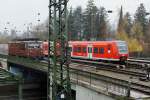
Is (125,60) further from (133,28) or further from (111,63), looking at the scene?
(133,28)

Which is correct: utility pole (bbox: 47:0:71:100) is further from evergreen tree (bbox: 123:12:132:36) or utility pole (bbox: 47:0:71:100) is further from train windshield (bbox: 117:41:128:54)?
evergreen tree (bbox: 123:12:132:36)

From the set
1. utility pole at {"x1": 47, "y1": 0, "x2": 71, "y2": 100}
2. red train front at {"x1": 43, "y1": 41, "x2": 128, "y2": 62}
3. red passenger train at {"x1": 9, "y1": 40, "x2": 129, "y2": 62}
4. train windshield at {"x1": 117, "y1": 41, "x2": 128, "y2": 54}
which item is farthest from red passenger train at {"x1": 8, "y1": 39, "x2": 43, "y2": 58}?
utility pole at {"x1": 47, "y1": 0, "x2": 71, "y2": 100}

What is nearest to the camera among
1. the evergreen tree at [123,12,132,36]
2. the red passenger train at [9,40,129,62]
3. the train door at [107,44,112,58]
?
the red passenger train at [9,40,129,62]

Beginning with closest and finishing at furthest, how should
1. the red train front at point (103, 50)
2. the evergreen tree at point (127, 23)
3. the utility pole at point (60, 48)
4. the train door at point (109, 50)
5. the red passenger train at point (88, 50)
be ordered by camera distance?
the utility pole at point (60, 48) → the red train front at point (103, 50) → the red passenger train at point (88, 50) → the train door at point (109, 50) → the evergreen tree at point (127, 23)

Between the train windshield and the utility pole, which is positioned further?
the train windshield

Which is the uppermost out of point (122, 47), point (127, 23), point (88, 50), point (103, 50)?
point (127, 23)

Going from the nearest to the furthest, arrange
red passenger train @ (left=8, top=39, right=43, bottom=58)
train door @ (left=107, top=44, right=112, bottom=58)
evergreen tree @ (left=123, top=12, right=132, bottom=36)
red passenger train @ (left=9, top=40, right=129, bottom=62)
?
red passenger train @ (left=9, top=40, right=129, bottom=62), train door @ (left=107, top=44, right=112, bottom=58), red passenger train @ (left=8, top=39, right=43, bottom=58), evergreen tree @ (left=123, top=12, right=132, bottom=36)

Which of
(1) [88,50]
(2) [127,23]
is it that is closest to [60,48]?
(1) [88,50]

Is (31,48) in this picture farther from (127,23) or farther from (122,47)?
(127,23)

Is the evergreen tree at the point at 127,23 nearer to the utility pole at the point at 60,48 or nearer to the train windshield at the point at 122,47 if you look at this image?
the train windshield at the point at 122,47

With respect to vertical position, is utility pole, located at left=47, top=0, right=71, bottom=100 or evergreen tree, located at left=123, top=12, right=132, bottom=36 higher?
evergreen tree, located at left=123, top=12, right=132, bottom=36

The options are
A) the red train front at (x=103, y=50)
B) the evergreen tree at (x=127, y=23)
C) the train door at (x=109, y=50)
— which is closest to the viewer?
the red train front at (x=103, y=50)

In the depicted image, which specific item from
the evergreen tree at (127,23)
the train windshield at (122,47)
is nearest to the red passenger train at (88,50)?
the train windshield at (122,47)

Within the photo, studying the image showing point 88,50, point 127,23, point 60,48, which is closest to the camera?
point 60,48
